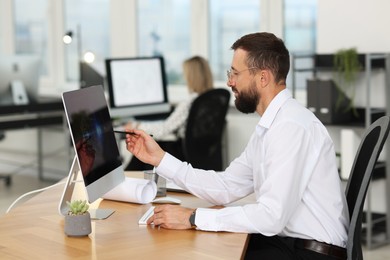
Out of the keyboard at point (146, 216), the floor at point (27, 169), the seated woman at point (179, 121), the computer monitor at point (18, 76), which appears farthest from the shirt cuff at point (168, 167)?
the floor at point (27, 169)

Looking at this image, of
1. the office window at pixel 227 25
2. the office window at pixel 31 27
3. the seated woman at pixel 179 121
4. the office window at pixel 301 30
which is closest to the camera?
the seated woman at pixel 179 121

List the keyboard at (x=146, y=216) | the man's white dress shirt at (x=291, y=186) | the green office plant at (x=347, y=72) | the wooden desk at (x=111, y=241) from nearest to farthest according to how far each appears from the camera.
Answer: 1. the wooden desk at (x=111, y=241)
2. the man's white dress shirt at (x=291, y=186)
3. the keyboard at (x=146, y=216)
4. the green office plant at (x=347, y=72)

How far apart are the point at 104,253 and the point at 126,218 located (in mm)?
431

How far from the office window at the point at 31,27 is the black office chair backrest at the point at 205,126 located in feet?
9.88

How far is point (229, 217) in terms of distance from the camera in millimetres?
2283

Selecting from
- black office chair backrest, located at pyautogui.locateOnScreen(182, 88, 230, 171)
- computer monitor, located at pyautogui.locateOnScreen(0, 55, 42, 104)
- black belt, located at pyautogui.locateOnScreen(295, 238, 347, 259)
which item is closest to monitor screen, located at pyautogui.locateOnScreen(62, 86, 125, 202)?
black belt, located at pyautogui.locateOnScreen(295, 238, 347, 259)

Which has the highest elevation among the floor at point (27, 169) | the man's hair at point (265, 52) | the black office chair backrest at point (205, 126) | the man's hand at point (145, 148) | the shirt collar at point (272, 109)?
the man's hair at point (265, 52)

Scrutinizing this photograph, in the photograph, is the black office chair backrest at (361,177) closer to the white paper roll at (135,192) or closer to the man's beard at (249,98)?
the man's beard at (249,98)

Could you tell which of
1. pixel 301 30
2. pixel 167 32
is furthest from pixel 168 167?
pixel 167 32

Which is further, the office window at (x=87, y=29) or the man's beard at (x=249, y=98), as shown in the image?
the office window at (x=87, y=29)

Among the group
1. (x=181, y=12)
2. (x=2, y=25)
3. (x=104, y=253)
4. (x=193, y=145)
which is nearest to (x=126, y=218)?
(x=104, y=253)

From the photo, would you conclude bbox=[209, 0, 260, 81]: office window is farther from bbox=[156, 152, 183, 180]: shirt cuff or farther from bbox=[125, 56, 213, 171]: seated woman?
bbox=[156, 152, 183, 180]: shirt cuff

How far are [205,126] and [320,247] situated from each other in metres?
2.99

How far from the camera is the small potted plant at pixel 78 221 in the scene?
2234mm
